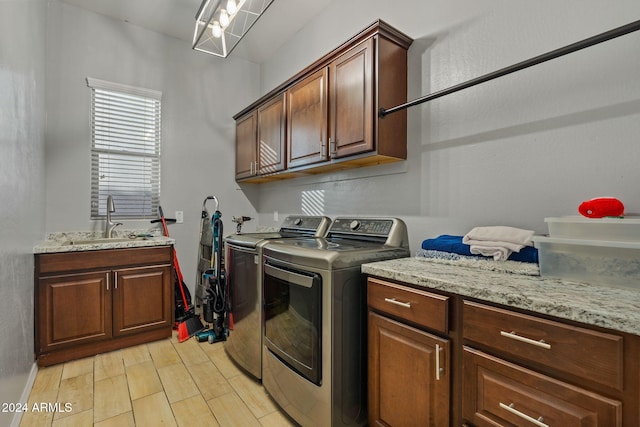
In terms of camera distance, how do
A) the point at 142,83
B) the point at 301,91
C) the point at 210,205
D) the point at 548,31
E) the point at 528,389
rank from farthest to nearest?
1. the point at 210,205
2. the point at 142,83
3. the point at 301,91
4. the point at 548,31
5. the point at 528,389

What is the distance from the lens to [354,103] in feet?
6.47

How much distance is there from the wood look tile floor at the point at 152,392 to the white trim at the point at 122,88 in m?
2.43

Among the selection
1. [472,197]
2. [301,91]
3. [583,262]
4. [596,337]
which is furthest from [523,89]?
[301,91]

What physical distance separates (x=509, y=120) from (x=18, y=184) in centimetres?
269

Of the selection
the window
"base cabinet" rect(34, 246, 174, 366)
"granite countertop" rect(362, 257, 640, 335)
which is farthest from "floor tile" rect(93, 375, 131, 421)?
"granite countertop" rect(362, 257, 640, 335)

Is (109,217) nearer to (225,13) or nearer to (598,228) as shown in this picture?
(225,13)

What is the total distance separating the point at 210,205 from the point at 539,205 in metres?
3.11

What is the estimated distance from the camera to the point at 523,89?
1.52 m

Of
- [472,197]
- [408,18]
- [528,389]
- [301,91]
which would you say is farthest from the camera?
[301,91]

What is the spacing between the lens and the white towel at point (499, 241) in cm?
137

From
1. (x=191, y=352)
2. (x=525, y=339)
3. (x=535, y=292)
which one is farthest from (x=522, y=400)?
(x=191, y=352)

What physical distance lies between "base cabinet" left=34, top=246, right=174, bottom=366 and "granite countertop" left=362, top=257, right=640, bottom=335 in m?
2.12

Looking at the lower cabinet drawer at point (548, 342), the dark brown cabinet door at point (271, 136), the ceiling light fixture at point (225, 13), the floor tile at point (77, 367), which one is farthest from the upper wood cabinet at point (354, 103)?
the floor tile at point (77, 367)

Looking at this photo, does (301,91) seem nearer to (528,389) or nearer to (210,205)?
(210,205)
